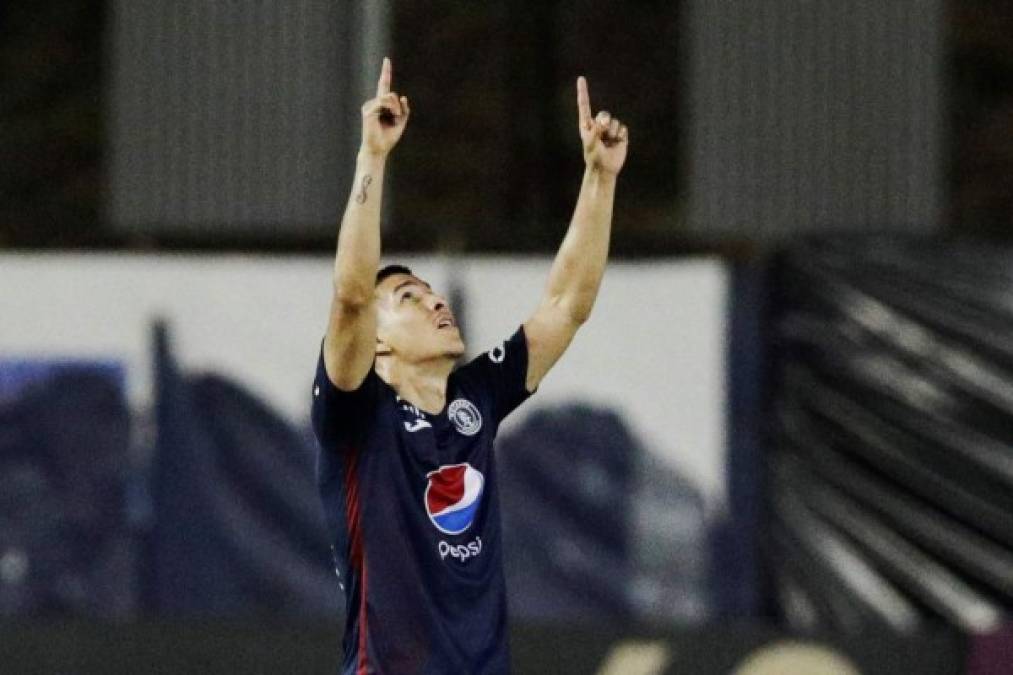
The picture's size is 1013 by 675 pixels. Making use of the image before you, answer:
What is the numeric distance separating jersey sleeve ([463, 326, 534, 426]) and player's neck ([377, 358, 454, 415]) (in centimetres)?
20

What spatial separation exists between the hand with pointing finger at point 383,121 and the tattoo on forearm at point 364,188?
6cm

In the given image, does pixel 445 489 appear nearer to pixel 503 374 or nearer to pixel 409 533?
pixel 409 533

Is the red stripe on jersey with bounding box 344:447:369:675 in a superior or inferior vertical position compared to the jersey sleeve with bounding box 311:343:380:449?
inferior

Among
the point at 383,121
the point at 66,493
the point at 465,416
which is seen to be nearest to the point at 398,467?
the point at 465,416

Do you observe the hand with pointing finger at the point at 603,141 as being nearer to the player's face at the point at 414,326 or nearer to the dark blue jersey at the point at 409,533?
the player's face at the point at 414,326

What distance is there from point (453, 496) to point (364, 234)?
28.5 inches

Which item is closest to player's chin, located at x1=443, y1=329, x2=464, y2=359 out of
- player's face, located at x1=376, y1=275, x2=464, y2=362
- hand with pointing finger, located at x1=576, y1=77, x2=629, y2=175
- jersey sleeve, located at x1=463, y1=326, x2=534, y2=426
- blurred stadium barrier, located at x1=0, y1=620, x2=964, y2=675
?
player's face, located at x1=376, y1=275, x2=464, y2=362

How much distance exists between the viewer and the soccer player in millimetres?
5121

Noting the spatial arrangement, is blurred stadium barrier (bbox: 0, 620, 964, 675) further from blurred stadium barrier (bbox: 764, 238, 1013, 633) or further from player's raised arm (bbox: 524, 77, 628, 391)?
player's raised arm (bbox: 524, 77, 628, 391)

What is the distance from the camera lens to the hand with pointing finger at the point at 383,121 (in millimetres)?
5062

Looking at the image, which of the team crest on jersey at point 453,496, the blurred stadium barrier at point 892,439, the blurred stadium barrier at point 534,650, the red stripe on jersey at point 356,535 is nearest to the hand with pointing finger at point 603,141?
the team crest on jersey at point 453,496

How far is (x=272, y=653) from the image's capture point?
27.0 ft

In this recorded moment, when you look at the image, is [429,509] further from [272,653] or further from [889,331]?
[889,331]

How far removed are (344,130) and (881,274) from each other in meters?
2.74
